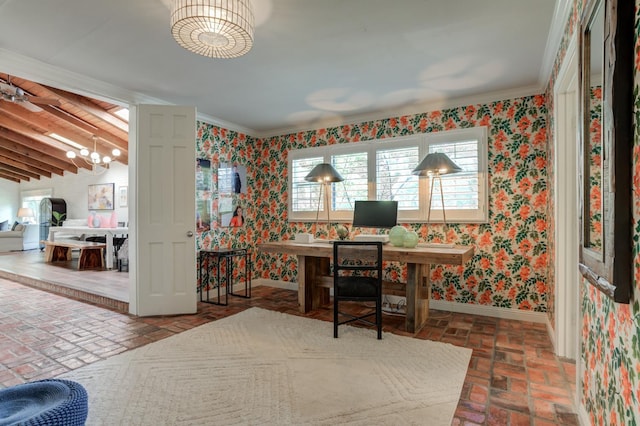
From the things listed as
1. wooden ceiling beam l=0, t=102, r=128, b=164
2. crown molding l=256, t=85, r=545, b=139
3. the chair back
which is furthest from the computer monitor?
wooden ceiling beam l=0, t=102, r=128, b=164

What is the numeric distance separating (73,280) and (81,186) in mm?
6038

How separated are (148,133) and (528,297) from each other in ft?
14.2

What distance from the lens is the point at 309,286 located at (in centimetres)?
387

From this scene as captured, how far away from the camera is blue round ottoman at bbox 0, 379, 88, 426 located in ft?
3.69

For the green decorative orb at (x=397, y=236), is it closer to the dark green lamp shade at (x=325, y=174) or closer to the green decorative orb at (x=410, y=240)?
the green decorative orb at (x=410, y=240)

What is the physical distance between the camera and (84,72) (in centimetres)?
308

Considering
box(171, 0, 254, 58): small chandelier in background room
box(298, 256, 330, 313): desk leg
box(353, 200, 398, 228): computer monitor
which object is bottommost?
box(298, 256, 330, 313): desk leg

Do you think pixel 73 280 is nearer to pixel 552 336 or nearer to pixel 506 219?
pixel 506 219

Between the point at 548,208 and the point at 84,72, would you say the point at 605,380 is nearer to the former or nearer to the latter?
the point at 548,208

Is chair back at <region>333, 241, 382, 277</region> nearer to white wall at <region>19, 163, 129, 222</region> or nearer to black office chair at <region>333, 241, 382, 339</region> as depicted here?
black office chair at <region>333, 241, 382, 339</region>

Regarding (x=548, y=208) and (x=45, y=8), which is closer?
(x=45, y=8)

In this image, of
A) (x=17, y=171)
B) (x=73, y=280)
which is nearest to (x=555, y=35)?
(x=73, y=280)

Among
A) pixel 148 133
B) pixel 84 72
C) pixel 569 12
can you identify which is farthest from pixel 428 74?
pixel 84 72

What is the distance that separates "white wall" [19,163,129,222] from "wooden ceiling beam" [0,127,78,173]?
23.7 inches
